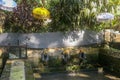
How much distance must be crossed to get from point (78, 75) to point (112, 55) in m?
2.26

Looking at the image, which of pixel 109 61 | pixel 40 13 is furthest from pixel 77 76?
pixel 40 13

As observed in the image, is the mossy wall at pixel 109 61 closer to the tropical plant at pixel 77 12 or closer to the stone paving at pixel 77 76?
the stone paving at pixel 77 76

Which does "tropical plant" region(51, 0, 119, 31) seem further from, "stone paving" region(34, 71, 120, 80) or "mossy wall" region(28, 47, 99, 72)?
"stone paving" region(34, 71, 120, 80)

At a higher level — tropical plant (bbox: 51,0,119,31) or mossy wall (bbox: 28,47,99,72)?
tropical plant (bbox: 51,0,119,31)

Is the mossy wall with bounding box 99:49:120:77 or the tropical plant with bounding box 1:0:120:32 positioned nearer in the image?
the mossy wall with bounding box 99:49:120:77

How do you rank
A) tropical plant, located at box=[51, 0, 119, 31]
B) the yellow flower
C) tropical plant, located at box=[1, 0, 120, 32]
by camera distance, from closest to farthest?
the yellow flower, tropical plant, located at box=[1, 0, 120, 32], tropical plant, located at box=[51, 0, 119, 31]

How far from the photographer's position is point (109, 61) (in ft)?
57.4

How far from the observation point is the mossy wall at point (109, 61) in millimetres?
16491

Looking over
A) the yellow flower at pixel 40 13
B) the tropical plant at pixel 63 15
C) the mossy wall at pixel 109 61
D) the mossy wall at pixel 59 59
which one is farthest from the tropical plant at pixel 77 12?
the mossy wall at pixel 109 61

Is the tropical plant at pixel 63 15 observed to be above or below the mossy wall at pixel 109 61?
above

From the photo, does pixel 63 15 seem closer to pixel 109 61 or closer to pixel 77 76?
pixel 109 61

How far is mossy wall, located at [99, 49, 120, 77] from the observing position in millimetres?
16491

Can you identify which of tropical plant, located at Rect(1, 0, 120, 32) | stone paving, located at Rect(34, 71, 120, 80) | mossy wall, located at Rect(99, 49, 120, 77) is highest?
tropical plant, located at Rect(1, 0, 120, 32)

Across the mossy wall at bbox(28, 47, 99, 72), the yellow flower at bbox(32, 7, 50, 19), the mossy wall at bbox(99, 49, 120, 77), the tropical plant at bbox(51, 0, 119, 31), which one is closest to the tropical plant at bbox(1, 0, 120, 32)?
the tropical plant at bbox(51, 0, 119, 31)
